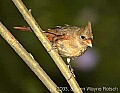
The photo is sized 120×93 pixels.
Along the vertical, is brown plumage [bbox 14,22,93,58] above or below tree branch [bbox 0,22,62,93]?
below

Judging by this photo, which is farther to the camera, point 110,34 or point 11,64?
point 110,34

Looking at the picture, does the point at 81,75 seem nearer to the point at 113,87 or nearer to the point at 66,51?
the point at 113,87

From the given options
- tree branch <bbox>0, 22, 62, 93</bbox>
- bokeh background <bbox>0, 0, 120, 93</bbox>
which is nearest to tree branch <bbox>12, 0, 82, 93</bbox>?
tree branch <bbox>0, 22, 62, 93</bbox>

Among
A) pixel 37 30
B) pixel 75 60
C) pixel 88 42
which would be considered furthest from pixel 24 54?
pixel 75 60

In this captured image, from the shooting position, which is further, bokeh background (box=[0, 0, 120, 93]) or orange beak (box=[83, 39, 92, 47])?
bokeh background (box=[0, 0, 120, 93])

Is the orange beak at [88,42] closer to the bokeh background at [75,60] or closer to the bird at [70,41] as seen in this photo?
the bird at [70,41]

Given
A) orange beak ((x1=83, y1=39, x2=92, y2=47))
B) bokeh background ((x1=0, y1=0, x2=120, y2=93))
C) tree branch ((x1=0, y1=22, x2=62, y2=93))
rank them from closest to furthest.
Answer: tree branch ((x1=0, y1=22, x2=62, y2=93)), orange beak ((x1=83, y1=39, x2=92, y2=47)), bokeh background ((x1=0, y1=0, x2=120, y2=93))

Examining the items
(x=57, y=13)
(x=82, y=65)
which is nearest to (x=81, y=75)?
(x=82, y=65)

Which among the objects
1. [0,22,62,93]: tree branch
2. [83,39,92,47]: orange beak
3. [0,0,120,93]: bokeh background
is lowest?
[0,0,120,93]: bokeh background

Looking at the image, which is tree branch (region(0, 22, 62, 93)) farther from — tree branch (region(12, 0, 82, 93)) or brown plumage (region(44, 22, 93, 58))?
brown plumage (region(44, 22, 93, 58))
